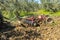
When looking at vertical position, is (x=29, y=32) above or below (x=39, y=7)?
above

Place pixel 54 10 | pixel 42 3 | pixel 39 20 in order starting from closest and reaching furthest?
1. pixel 39 20
2. pixel 54 10
3. pixel 42 3

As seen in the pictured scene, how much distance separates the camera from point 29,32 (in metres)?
6.27

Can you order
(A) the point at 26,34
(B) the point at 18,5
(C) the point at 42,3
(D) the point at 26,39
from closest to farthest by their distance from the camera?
(D) the point at 26,39 → (A) the point at 26,34 → (B) the point at 18,5 → (C) the point at 42,3

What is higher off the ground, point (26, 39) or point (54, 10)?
point (26, 39)

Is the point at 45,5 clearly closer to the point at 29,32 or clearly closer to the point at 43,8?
the point at 43,8

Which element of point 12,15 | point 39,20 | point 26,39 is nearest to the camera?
point 26,39

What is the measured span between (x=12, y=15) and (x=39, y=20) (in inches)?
73.6

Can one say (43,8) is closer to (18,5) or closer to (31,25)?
(18,5)

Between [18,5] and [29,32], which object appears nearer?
[29,32]

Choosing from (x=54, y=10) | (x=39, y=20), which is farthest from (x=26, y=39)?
(x=54, y=10)

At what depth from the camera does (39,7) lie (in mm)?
18625

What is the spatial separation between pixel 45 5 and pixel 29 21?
38.8ft

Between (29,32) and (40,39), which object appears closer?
(40,39)

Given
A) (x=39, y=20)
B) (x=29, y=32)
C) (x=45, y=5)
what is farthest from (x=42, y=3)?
(x=29, y=32)
